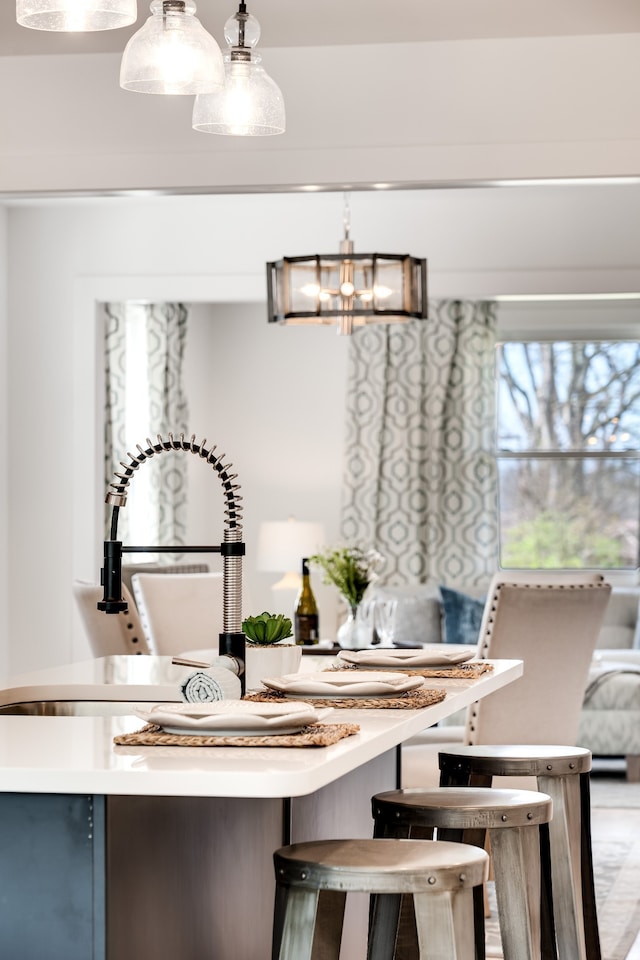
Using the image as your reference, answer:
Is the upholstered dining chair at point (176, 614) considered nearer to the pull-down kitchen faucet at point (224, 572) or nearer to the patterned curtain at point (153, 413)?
the patterned curtain at point (153, 413)

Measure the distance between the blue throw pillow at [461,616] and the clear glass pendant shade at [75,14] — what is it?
571 cm

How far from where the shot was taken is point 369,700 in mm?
2164

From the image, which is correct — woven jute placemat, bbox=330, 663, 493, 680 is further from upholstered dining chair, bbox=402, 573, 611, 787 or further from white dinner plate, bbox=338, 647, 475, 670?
upholstered dining chair, bbox=402, 573, 611, 787

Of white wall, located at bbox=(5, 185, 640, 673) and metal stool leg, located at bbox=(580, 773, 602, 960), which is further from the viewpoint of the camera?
white wall, located at bbox=(5, 185, 640, 673)

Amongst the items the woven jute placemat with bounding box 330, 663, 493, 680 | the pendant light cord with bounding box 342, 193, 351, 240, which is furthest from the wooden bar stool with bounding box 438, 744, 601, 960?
the pendant light cord with bounding box 342, 193, 351, 240

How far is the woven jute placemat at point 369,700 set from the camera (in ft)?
6.91

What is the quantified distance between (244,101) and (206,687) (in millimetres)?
1302

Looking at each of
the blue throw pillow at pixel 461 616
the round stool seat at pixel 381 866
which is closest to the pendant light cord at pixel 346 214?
the blue throw pillow at pixel 461 616

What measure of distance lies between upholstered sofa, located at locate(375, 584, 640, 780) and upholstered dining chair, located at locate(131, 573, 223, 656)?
149cm

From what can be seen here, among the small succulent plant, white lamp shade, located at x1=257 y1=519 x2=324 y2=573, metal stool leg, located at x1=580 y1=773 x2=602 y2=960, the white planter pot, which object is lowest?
metal stool leg, located at x1=580 y1=773 x2=602 y2=960

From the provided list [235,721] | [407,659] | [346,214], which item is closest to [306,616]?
[346,214]

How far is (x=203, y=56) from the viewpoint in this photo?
241 centimetres

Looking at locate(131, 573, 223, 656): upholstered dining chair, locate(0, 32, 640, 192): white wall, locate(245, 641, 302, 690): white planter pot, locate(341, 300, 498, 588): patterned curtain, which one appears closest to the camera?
locate(245, 641, 302, 690): white planter pot

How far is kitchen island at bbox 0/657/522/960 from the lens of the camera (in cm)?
150
